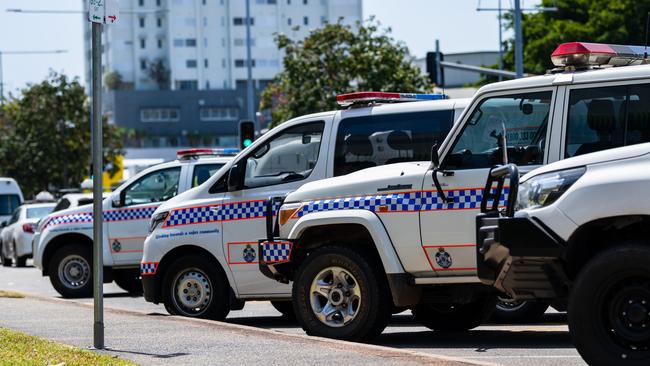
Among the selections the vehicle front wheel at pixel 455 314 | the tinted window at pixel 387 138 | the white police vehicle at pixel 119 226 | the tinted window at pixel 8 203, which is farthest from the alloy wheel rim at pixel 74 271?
the tinted window at pixel 8 203

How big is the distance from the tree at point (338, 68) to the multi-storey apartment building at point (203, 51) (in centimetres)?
7796

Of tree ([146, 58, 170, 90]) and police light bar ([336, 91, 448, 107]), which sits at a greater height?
tree ([146, 58, 170, 90])

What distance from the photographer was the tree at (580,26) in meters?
53.7

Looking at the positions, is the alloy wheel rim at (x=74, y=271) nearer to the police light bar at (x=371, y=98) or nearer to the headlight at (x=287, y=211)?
the police light bar at (x=371, y=98)

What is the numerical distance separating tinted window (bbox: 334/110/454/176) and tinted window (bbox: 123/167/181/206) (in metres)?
5.87

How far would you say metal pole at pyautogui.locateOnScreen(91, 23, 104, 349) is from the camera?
998 centimetres

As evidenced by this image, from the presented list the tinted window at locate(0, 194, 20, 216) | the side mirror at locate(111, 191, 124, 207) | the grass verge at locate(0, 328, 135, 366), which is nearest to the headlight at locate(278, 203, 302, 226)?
the grass verge at locate(0, 328, 135, 366)

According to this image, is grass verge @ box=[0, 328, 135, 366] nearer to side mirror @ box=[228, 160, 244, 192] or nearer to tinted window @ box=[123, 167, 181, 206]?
side mirror @ box=[228, 160, 244, 192]

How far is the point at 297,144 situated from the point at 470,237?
3.12 metres

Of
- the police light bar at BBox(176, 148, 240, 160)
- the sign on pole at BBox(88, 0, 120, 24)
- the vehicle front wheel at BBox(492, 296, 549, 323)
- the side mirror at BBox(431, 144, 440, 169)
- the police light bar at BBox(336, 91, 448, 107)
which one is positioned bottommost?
the vehicle front wheel at BBox(492, 296, 549, 323)

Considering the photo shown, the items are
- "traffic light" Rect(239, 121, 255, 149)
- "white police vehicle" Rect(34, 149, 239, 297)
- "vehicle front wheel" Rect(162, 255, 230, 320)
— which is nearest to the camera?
"vehicle front wheel" Rect(162, 255, 230, 320)

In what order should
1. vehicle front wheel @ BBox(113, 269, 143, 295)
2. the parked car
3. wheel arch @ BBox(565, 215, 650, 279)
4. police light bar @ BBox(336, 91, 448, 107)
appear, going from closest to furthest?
wheel arch @ BBox(565, 215, 650, 279)
police light bar @ BBox(336, 91, 448, 107)
vehicle front wheel @ BBox(113, 269, 143, 295)
the parked car

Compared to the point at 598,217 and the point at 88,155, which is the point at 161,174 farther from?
the point at 88,155

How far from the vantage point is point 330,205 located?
11.2 m
